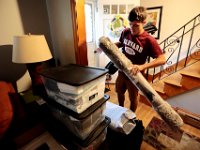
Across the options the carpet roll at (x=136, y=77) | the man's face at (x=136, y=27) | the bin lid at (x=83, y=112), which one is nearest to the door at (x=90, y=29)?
the man's face at (x=136, y=27)

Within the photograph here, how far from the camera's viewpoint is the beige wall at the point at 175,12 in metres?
2.52

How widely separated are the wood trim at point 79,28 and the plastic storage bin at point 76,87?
410mm

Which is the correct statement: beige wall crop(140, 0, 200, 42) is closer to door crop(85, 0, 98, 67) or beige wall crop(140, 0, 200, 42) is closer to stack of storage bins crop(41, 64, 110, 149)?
door crop(85, 0, 98, 67)

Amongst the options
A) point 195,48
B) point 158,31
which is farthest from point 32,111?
A: point 195,48

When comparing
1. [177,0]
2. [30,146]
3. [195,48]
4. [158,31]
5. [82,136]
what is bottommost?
[30,146]

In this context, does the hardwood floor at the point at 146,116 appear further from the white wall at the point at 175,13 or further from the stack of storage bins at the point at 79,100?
the stack of storage bins at the point at 79,100

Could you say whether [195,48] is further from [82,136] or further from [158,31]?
[82,136]

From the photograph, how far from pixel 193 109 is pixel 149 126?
0.79 meters

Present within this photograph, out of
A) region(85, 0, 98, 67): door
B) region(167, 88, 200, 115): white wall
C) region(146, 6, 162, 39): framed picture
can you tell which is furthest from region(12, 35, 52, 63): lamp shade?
region(146, 6, 162, 39): framed picture

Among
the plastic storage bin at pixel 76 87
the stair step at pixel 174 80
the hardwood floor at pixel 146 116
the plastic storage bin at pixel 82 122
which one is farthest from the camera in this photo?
the stair step at pixel 174 80

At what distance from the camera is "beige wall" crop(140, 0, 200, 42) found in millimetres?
2516

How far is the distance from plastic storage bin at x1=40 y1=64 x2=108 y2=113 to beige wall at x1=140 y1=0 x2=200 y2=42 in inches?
105

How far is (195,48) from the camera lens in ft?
8.85

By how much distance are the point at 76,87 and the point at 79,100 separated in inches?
3.8
